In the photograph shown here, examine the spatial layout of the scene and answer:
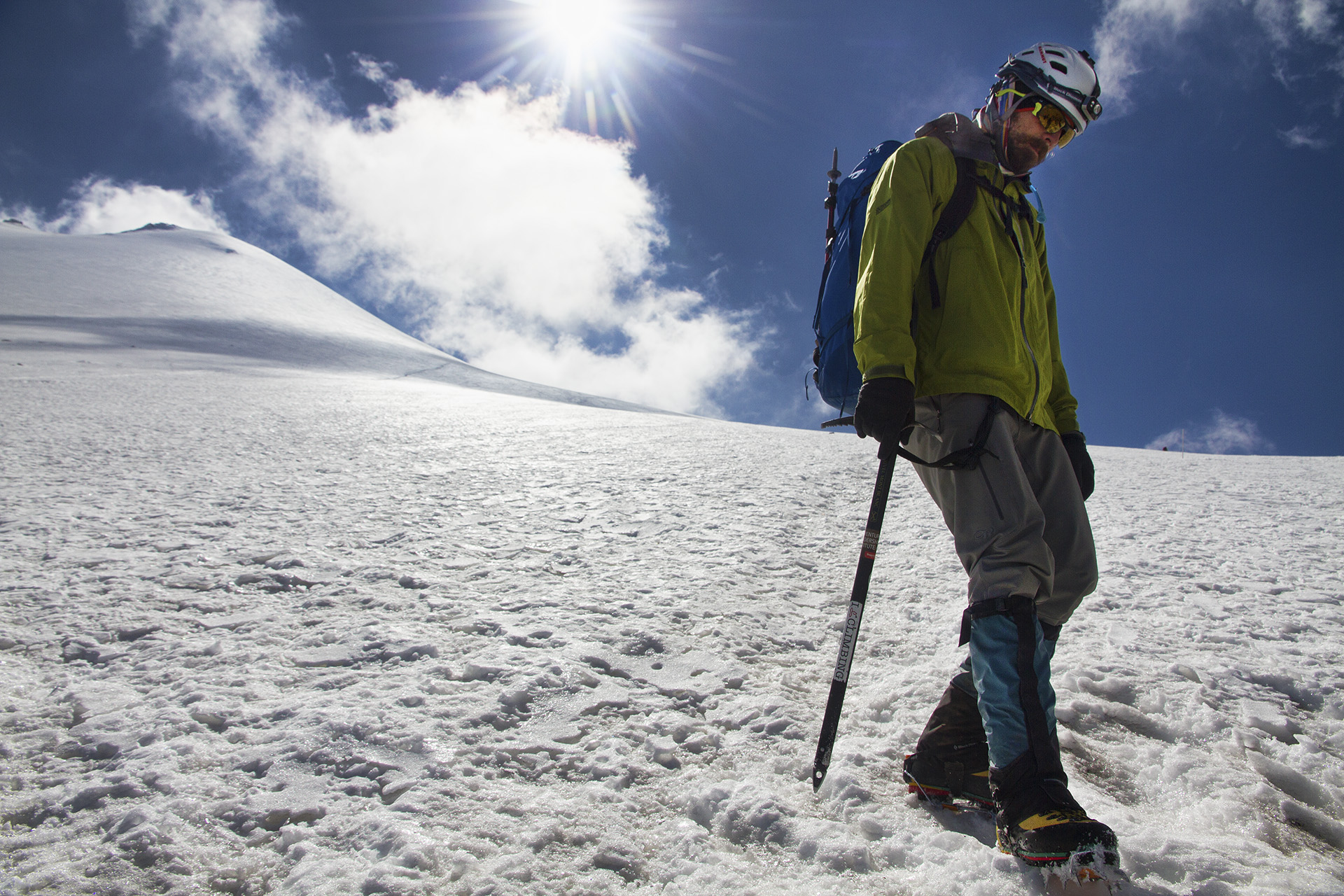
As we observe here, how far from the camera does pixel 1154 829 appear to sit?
4.98 ft

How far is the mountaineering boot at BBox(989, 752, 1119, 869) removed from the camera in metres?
1.29

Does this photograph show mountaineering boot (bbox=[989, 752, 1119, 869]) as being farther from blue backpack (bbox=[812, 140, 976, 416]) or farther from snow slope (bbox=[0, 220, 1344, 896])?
blue backpack (bbox=[812, 140, 976, 416])

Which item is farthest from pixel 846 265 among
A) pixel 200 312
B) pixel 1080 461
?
pixel 200 312

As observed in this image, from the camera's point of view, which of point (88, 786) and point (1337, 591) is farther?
point (1337, 591)

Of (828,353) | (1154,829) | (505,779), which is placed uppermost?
(828,353)

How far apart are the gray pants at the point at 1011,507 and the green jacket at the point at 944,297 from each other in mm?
77

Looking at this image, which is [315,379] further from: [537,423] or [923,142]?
[923,142]

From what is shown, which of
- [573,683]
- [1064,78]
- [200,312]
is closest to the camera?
[1064,78]

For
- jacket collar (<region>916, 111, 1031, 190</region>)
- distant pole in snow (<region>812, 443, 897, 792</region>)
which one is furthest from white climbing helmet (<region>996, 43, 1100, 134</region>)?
distant pole in snow (<region>812, 443, 897, 792</region>)

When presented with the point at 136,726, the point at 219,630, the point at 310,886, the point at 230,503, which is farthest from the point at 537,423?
the point at 310,886

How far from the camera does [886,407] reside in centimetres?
163

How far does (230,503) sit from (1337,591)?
5.88 meters

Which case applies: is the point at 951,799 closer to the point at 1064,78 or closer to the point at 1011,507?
the point at 1011,507

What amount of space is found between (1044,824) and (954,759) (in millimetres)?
341
